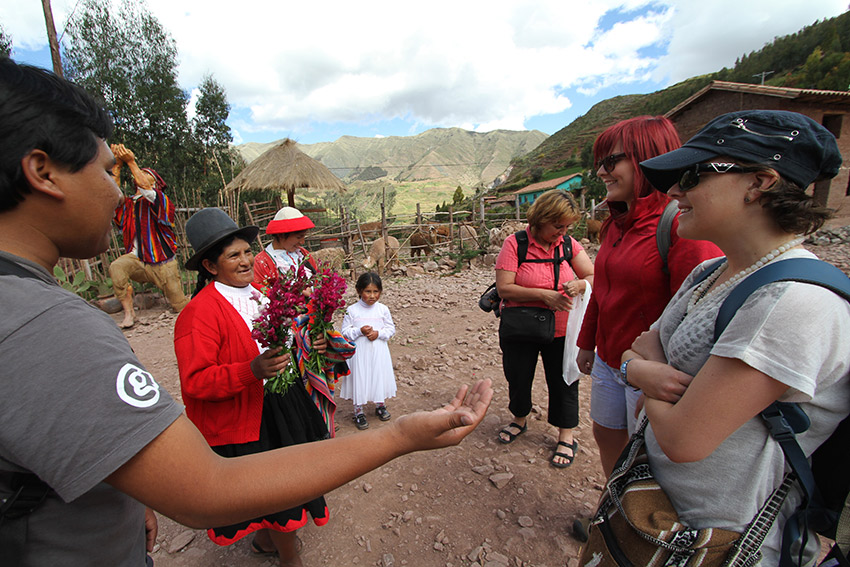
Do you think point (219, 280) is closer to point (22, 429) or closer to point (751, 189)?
point (22, 429)

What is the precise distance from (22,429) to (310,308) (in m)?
1.80

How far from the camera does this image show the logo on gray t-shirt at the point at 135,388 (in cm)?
79

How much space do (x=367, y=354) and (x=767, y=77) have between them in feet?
169

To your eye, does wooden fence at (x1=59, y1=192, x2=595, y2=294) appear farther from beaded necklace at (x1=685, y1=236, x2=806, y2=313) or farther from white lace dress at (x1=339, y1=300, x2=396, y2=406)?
beaded necklace at (x1=685, y1=236, x2=806, y2=313)

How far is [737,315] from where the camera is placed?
1.07m

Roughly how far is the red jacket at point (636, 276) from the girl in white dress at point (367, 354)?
2276 mm

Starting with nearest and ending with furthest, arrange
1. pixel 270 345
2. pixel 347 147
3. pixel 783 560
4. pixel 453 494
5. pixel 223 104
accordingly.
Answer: pixel 783 560 → pixel 270 345 → pixel 453 494 → pixel 223 104 → pixel 347 147

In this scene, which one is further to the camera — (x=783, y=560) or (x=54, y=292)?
(x=783, y=560)

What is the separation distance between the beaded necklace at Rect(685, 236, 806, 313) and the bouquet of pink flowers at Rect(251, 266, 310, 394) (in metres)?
1.79

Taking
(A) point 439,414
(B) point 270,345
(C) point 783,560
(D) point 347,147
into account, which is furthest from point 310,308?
(D) point 347,147

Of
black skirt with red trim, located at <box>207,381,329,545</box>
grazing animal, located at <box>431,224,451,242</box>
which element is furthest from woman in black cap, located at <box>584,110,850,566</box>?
grazing animal, located at <box>431,224,451,242</box>

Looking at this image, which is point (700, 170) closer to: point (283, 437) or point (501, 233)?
point (283, 437)

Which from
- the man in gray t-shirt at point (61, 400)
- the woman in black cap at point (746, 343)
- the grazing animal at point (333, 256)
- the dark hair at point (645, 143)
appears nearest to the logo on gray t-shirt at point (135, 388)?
the man in gray t-shirt at point (61, 400)

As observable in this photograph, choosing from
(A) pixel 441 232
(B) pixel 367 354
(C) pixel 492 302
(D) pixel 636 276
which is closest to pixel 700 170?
(D) pixel 636 276
